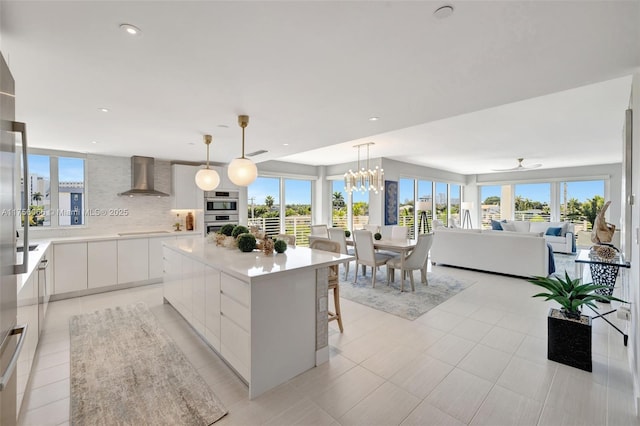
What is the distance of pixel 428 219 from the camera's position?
918 centimetres

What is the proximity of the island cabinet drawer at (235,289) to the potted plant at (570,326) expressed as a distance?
2.33 m

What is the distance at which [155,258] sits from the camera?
15.8 feet

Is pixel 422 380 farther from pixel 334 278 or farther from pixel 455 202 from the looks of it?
pixel 455 202

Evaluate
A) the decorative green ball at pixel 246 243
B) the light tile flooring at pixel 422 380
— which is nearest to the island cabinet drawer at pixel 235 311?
the light tile flooring at pixel 422 380

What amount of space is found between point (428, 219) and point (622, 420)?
7692mm

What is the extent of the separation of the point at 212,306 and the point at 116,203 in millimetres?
3761

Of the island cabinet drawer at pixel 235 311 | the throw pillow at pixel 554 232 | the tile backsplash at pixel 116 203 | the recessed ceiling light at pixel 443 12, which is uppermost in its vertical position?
the recessed ceiling light at pixel 443 12

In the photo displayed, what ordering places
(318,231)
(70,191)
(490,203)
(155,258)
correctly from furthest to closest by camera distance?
1. (490,203)
2. (318,231)
3. (155,258)
4. (70,191)

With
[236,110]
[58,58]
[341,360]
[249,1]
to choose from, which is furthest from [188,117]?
[341,360]

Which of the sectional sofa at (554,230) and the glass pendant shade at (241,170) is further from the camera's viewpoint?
the sectional sofa at (554,230)

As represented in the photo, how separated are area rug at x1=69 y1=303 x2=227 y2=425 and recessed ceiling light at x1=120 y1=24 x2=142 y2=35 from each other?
2.30m

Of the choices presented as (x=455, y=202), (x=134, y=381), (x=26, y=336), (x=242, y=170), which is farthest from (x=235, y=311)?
(x=455, y=202)

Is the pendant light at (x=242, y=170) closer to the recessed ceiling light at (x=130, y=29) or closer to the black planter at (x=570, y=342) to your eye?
the recessed ceiling light at (x=130, y=29)

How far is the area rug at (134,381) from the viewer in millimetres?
1825
